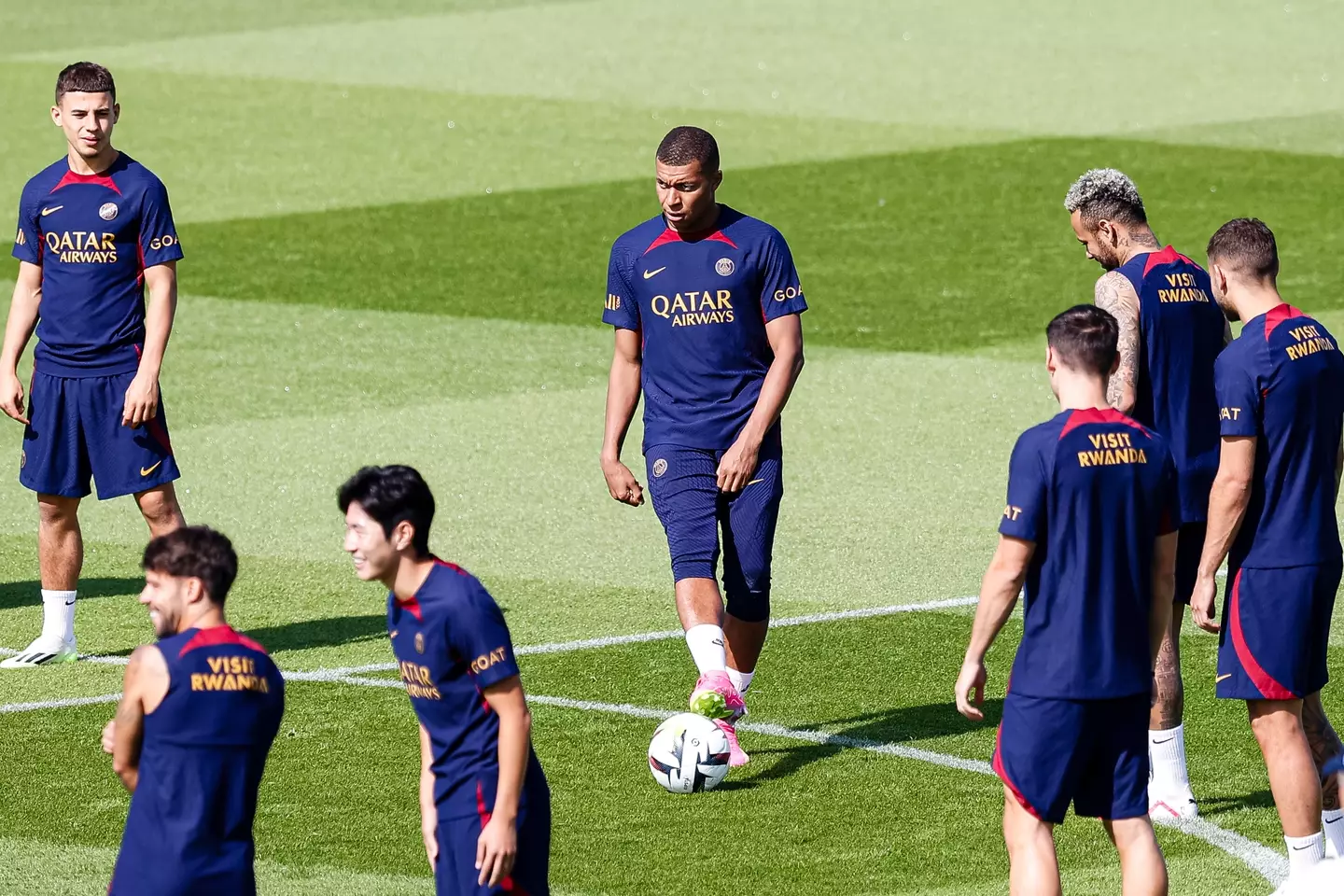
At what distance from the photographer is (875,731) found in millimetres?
10273

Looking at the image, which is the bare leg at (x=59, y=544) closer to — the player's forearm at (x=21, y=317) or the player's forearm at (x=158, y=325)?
the player's forearm at (x=21, y=317)

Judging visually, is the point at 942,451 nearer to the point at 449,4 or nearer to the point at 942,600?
the point at 942,600

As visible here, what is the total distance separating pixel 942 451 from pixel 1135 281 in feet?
22.9

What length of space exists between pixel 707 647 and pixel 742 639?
63 cm

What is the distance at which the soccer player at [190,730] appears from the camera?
626 cm

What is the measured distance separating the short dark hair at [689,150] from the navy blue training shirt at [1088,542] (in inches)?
118

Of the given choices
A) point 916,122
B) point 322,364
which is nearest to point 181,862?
point 322,364

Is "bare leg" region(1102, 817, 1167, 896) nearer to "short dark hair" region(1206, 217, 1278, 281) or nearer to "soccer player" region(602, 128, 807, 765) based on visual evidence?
"short dark hair" region(1206, 217, 1278, 281)

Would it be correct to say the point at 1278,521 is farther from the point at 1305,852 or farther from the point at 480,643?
the point at 480,643

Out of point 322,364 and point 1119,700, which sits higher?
point 322,364

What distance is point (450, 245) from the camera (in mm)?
23641

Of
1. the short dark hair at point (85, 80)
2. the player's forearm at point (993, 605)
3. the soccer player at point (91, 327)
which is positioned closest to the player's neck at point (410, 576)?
the player's forearm at point (993, 605)

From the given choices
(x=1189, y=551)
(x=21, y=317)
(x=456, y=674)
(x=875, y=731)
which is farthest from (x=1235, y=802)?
(x=21, y=317)

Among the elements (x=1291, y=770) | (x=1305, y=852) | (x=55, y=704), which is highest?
(x=55, y=704)
